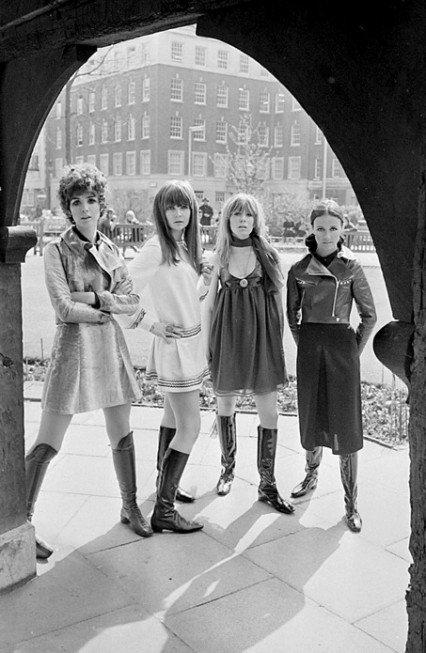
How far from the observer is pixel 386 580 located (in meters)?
3.23

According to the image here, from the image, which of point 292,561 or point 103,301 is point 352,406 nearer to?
point 292,561

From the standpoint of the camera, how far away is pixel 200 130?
47.1m

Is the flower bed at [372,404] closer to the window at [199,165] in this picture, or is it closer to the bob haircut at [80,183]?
the bob haircut at [80,183]

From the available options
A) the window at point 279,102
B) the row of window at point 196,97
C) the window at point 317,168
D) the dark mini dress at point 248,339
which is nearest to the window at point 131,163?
the row of window at point 196,97

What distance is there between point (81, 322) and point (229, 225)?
1.06 m

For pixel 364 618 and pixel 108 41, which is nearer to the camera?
pixel 108 41

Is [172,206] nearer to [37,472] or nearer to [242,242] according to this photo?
[242,242]

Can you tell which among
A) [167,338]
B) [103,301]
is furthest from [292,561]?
[103,301]

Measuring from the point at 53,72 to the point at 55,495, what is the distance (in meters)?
2.42

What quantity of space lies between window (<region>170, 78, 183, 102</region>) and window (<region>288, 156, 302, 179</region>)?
872cm

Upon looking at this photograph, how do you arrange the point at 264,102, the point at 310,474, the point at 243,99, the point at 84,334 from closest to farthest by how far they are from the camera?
1. the point at 84,334
2. the point at 310,474
3. the point at 243,99
4. the point at 264,102

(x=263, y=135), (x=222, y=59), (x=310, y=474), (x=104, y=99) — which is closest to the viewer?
(x=310, y=474)

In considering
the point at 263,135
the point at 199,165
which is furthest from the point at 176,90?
the point at 263,135

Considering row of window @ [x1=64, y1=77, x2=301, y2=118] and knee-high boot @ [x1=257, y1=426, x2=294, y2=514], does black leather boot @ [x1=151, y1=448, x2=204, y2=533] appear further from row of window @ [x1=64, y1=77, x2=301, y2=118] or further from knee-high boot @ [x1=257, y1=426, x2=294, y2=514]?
row of window @ [x1=64, y1=77, x2=301, y2=118]
